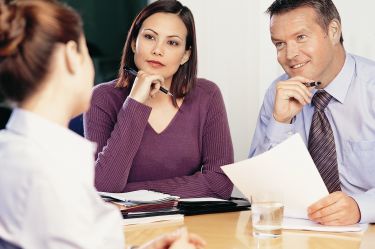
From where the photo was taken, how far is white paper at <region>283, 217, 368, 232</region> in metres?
1.56

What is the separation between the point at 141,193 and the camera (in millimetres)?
1865

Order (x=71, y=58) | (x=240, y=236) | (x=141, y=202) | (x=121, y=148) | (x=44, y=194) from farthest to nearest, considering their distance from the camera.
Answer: (x=121, y=148), (x=141, y=202), (x=240, y=236), (x=71, y=58), (x=44, y=194)

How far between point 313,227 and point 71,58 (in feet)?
2.87

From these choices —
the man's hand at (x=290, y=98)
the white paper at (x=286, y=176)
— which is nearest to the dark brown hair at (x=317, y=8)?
the man's hand at (x=290, y=98)

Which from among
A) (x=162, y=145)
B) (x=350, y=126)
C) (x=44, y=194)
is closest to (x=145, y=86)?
(x=162, y=145)

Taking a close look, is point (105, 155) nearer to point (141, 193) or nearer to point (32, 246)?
point (141, 193)

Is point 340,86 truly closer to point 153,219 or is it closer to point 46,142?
point 153,219

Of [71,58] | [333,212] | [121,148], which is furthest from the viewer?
[121,148]

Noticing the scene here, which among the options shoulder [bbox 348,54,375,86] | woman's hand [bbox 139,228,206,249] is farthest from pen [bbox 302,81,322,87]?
woman's hand [bbox 139,228,206,249]

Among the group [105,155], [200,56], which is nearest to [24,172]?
[105,155]

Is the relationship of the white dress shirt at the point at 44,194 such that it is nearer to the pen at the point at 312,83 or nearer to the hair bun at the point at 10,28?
the hair bun at the point at 10,28

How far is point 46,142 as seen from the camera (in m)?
0.92

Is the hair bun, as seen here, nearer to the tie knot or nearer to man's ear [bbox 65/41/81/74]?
man's ear [bbox 65/41/81/74]

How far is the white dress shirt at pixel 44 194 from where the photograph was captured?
85 centimetres
